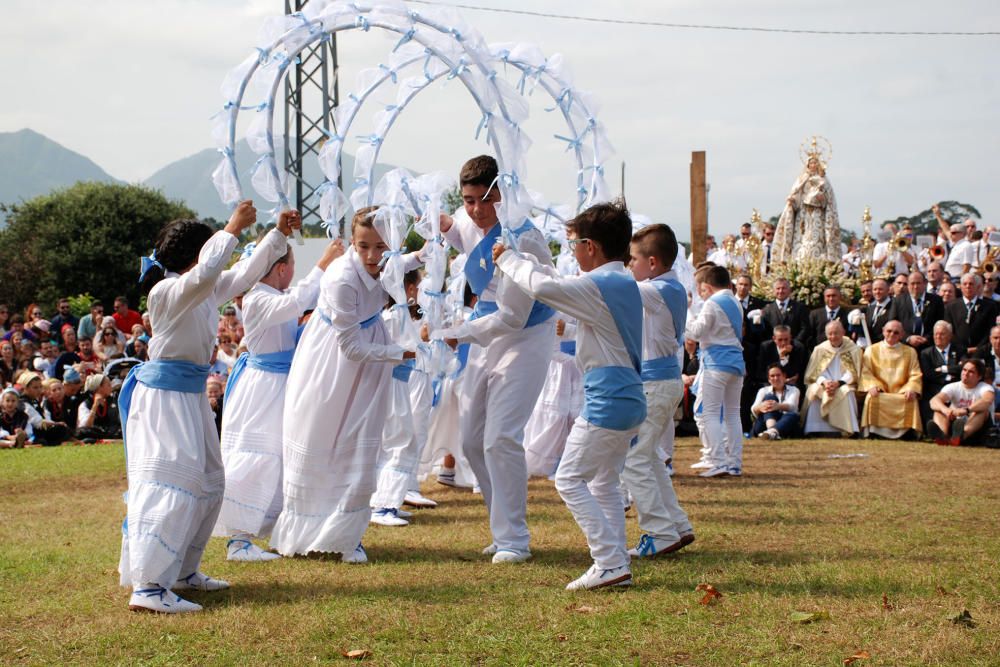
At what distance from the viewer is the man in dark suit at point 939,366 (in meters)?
14.6

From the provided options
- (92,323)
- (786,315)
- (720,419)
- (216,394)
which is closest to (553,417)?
(720,419)

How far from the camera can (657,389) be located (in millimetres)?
7316

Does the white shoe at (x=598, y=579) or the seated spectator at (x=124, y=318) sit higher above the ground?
the seated spectator at (x=124, y=318)

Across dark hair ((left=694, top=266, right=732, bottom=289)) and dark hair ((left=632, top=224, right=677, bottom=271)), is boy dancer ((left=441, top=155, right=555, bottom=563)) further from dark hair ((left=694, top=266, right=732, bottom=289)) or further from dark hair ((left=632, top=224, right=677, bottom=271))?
dark hair ((left=694, top=266, right=732, bottom=289))

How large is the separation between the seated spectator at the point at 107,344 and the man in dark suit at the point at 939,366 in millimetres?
11802

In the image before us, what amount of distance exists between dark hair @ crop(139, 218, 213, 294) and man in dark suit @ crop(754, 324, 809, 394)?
11341mm

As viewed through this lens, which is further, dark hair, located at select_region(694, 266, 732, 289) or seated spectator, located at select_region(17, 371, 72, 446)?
seated spectator, located at select_region(17, 371, 72, 446)

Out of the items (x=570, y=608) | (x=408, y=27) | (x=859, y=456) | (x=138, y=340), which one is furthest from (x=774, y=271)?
(x=570, y=608)

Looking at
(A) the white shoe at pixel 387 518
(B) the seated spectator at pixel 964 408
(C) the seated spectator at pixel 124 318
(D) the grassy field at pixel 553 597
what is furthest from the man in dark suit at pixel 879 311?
(C) the seated spectator at pixel 124 318

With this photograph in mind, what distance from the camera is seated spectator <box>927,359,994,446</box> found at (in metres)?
13.5

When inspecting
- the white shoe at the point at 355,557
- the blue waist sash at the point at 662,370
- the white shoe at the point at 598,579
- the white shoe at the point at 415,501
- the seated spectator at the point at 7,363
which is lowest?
the white shoe at the point at 415,501

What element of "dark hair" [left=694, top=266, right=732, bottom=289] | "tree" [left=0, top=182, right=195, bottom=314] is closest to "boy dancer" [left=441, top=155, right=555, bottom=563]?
"dark hair" [left=694, top=266, right=732, bottom=289]

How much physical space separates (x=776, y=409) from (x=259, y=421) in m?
9.68

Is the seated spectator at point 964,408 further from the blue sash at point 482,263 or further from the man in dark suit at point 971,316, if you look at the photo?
the blue sash at point 482,263
